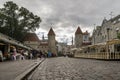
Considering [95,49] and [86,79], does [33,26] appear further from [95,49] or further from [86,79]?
[86,79]

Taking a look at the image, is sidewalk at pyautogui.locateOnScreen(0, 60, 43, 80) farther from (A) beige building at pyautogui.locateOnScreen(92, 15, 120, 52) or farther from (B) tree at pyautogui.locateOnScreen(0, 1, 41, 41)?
(B) tree at pyautogui.locateOnScreen(0, 1, 41, 41)

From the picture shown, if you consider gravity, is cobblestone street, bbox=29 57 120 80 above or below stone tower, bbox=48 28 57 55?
below

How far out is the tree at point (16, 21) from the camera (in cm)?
8088

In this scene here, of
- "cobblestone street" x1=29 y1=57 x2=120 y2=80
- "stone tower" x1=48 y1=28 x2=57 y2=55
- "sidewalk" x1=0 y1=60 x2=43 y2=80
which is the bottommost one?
"cobblestone street" x1=29 y1=57 x2=120 y2=80

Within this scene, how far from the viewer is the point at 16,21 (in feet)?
268

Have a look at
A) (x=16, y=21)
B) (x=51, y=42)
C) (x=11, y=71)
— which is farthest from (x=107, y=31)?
(x=51, y=42)

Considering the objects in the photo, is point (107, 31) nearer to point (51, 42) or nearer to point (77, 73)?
point (77, 73)

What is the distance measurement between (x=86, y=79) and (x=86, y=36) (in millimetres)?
172729

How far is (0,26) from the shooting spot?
80.8 metres

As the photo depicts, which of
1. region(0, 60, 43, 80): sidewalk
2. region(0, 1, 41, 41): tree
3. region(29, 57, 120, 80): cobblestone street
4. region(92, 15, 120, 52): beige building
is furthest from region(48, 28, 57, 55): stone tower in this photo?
region(0, 60, 43, 80): sidewalk

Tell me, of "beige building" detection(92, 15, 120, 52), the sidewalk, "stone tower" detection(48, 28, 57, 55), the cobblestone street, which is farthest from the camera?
"stone tower" detection(48, 28, 57, 55)

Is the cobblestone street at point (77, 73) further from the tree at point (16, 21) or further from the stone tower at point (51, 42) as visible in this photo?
the stone tower at point (51, 42)

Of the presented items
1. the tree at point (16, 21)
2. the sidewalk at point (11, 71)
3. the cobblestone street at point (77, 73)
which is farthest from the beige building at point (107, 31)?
the sidewalk at point (11, 71)

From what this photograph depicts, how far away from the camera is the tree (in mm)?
80875
